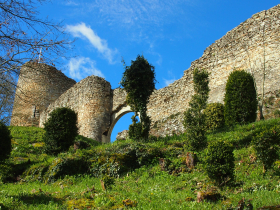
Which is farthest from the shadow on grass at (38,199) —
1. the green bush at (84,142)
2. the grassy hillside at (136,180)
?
the green bush at (84,142)

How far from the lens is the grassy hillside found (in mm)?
5398

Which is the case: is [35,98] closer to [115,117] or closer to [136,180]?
[115,117]

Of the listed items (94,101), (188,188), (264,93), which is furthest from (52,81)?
(188,188)

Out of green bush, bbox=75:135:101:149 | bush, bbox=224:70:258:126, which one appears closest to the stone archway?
green bush, bbox=75:135:101:149

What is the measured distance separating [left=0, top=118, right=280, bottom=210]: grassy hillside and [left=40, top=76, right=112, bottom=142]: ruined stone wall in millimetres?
6924

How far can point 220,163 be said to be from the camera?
6.09m

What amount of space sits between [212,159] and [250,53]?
7792mm

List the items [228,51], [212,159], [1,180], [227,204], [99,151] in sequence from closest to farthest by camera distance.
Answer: [227,204] → [212,159] → [1,180] → [99,151] → [228,51]

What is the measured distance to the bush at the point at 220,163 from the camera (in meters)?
5.95

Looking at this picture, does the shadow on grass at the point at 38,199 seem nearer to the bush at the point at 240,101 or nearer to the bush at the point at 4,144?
the bush at the point at 4,144

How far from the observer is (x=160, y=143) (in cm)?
977

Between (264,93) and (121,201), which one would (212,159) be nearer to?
(121,201)

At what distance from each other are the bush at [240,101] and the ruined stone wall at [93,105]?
9.30 meters

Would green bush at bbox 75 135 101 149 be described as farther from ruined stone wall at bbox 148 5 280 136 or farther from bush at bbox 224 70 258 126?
bush at bbox 224 70 258 126
